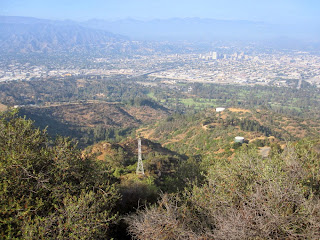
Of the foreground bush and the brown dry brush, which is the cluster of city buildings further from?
the brown dry brush

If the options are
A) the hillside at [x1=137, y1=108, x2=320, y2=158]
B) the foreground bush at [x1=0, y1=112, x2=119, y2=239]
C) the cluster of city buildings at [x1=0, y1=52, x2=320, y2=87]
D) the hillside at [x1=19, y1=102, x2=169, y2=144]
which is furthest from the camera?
the cluster of city buildings at [x1=0, y1=52, x2=320, y2=87]

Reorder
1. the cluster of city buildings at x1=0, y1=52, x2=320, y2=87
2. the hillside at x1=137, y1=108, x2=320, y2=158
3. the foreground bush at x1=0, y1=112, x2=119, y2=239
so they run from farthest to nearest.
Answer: the cluster of city buildings at x1=0, y1=52, x2=320, y2=87, the hillside at x1=137, y1=108, x2=320, y2=158, the foreground bush at x1=0, y1=112, x2=119, y2=239

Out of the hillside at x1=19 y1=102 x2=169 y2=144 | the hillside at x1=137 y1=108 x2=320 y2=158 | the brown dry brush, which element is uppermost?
the brown dry brush

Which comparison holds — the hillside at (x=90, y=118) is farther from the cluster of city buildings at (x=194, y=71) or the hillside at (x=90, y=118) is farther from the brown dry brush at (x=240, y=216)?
the cluster of city buildings at (x=194, y=71)

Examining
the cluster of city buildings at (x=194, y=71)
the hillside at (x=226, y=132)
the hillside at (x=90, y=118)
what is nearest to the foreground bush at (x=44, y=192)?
the hillside at (x=226, y=132)

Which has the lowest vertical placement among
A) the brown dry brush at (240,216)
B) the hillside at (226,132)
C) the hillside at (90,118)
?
the hillside at (90,118)

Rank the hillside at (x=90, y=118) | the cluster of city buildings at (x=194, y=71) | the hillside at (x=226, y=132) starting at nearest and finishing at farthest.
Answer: the hillside at (x=226, y=132) < the hillside at (x=90, y=118) < the cluster of city buildings at (x=194, y=71)

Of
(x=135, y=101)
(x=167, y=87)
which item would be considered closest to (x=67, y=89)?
(x=135, y=101)

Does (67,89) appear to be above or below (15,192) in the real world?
below

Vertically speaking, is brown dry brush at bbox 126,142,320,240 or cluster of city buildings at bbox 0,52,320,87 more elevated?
brown dry brush at bbox 126,142,320,240

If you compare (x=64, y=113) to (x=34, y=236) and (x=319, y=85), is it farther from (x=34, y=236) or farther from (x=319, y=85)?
(x=319, y=85)

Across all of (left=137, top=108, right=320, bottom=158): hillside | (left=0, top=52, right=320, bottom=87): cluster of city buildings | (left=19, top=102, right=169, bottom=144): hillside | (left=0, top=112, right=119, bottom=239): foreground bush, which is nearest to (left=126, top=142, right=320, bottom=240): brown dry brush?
(left=0, top=112, right=119, bottom=239): foreground bush
